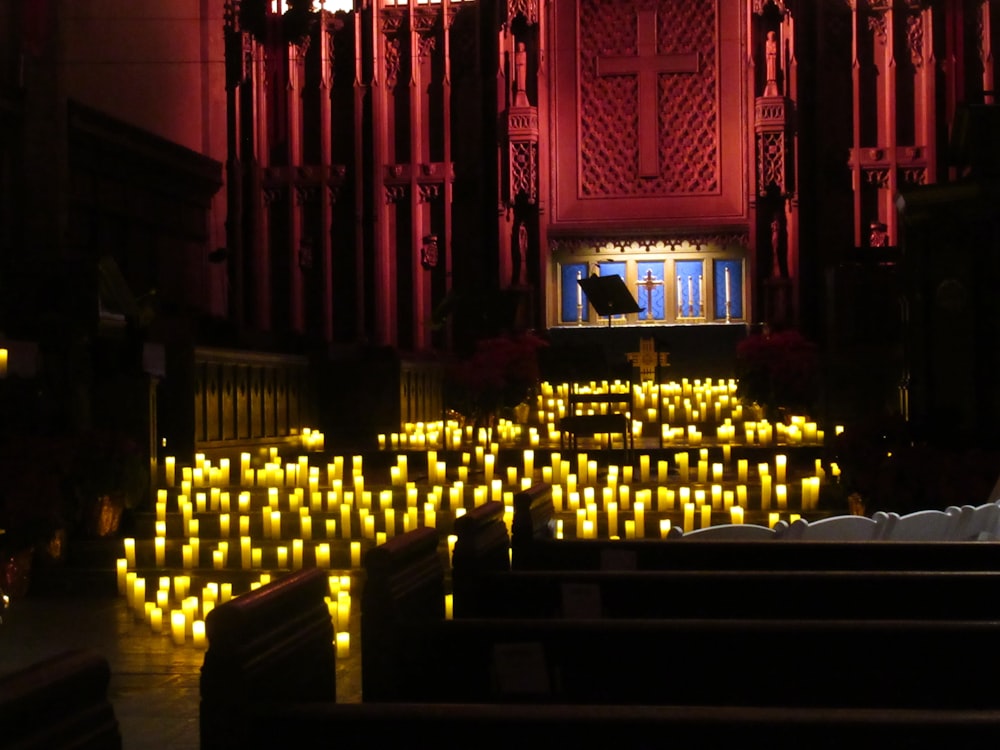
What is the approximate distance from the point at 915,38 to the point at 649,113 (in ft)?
9.21

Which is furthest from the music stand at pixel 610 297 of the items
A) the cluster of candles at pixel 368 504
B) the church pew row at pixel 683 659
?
the church pew row at pixel 683 659

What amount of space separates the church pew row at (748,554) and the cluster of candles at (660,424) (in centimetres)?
495

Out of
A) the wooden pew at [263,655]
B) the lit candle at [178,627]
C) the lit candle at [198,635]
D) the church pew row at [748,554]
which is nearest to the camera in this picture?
the wooden pew at [263,655]

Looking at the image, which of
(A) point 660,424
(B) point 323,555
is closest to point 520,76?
(A) point 660,424

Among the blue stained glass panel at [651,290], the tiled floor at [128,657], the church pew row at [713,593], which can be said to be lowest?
the tiled floor at [128,657]

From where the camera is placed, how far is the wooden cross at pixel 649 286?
14469 mm

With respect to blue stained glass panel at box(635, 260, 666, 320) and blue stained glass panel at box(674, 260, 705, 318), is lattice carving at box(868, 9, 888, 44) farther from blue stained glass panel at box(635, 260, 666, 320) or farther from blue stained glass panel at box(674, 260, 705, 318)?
blue stained glass panel at box(635, 260, 666, 320)

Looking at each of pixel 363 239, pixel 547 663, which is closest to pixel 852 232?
pixel 363 239

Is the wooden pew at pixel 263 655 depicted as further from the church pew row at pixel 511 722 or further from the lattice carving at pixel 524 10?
the lattice carving at pixel 524 10

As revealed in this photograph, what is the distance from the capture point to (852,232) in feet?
46.9

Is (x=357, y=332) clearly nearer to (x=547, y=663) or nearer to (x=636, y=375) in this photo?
(x=636, y=375)

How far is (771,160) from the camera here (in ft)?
46.6

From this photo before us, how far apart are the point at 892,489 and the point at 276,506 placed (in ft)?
10.3

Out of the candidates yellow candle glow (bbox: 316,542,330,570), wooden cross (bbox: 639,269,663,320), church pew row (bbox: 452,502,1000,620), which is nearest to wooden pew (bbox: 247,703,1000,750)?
church pew row (bbox: 452,502,1000,620)
